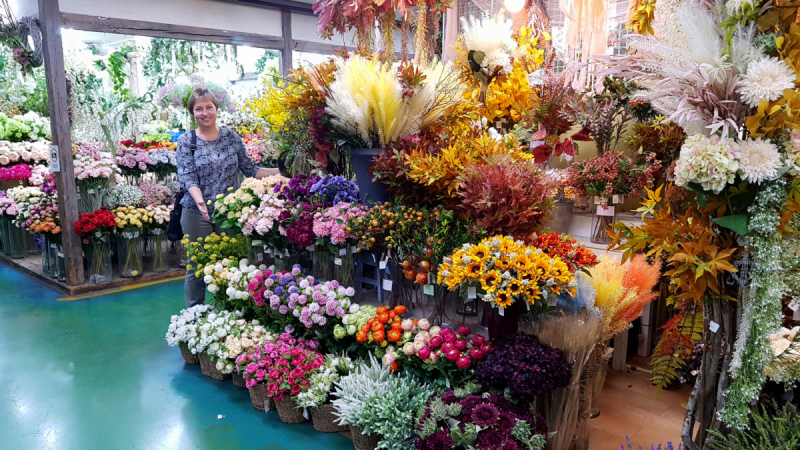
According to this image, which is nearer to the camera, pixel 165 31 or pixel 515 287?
pixel 515 287

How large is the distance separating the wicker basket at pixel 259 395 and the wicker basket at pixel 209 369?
433 mm

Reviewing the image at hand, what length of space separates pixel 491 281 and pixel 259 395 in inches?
60.4

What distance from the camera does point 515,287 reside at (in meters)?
2.04

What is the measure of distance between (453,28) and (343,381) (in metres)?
2.81

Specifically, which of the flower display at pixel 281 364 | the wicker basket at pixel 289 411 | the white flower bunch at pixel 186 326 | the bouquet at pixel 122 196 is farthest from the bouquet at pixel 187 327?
the bouquet at pixel 122 196

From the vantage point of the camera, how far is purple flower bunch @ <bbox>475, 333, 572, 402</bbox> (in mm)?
2014

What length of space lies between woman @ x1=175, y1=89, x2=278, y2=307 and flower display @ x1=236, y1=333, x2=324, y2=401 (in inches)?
42.9

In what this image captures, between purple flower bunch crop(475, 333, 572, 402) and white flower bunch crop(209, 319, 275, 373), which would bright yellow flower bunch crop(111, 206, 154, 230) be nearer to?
white flower bunch crop(209, 319, 275, 373)

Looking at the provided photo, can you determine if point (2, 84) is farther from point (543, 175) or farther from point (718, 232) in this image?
point (718, 232)

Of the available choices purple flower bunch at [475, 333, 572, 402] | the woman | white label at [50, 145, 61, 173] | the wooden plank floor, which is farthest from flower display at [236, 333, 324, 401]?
white label at [50, 145, 61, 173]

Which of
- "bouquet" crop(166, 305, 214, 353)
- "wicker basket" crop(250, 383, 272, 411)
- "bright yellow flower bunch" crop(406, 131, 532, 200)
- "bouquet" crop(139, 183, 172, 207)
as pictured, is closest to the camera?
"bright yellow flower bunch" crop(406, 131, 532, 200)

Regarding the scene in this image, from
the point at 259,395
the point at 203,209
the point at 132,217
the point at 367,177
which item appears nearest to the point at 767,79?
the point at 367,177

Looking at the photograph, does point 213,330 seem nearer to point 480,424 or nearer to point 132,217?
point 480,424

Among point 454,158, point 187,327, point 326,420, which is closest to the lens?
point 454,158
